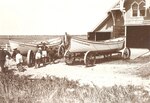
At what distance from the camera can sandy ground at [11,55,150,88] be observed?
4.26m

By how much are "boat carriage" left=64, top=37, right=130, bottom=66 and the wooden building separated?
1.04 m

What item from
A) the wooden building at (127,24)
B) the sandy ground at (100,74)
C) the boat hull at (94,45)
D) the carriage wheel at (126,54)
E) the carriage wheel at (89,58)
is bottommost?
the sandy ground at (100,74)

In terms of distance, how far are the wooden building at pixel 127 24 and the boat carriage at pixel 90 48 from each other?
1042mm

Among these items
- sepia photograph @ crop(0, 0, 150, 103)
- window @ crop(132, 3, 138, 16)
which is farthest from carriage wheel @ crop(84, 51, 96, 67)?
window @ crop(132, 3, 138, 16)

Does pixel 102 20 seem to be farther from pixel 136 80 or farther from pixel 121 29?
pixel 136 80

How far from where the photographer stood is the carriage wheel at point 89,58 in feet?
18.6

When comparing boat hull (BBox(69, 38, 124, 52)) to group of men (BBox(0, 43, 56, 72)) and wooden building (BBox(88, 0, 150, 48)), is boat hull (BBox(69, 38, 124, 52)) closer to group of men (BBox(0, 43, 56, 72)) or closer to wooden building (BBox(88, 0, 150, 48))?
group of men (BBox(0, 43, 56, 72))

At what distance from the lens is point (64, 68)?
5.31 metres

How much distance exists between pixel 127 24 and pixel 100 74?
352 centimetres

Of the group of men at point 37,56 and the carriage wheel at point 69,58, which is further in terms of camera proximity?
the carriage wheel at point 69,58

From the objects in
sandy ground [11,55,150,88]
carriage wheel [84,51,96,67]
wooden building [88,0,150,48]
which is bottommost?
sandy ground [11,55,150,88]

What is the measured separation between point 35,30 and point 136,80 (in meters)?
1.93

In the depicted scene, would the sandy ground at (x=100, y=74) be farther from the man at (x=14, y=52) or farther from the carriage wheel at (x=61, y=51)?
the carriage wheel at (x=61, y=51)

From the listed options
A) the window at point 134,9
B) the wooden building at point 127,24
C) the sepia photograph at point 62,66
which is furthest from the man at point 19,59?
the window at point 134,9
